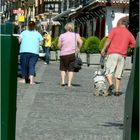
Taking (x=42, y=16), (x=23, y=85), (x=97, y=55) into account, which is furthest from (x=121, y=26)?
(x=42, y=16)

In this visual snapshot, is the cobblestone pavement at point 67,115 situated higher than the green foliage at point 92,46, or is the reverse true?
the green foliage at point 92,46

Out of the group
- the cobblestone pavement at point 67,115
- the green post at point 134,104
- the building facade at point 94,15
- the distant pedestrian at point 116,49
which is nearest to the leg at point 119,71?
the distant pedestrian at point 116,49

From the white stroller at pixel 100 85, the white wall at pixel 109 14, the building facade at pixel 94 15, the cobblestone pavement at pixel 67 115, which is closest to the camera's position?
the cobblestone pavement at pixel 67 115

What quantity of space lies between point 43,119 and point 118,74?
5.80 metres

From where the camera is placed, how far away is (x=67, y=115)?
11648 mm

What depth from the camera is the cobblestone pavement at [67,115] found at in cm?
928

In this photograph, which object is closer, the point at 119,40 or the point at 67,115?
the point at 67,115

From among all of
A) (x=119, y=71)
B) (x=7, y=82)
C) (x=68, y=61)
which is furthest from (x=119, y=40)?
(x=7, y=82)

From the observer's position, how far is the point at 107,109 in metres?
12.9

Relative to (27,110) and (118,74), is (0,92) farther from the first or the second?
(118,74)

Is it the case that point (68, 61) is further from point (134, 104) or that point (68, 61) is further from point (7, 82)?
point (134, 104)

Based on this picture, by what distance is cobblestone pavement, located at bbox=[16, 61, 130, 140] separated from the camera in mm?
9281

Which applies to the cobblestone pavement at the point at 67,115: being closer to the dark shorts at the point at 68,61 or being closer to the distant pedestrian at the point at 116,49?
the distant pedestrian at the point at 116,49

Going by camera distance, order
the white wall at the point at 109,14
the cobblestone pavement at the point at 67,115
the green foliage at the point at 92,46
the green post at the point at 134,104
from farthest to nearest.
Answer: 1. the white wall at the point at 109,14
2. the green foliage at the point at 92,46
3. the cobblestone pavement at the point at 67,115
4. the green post at the point at 134,104
